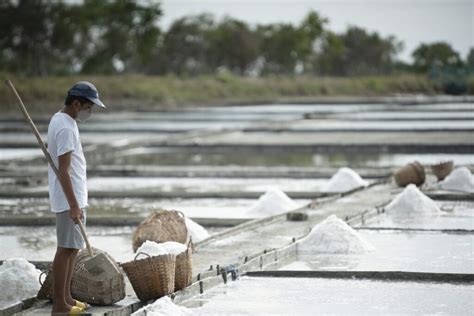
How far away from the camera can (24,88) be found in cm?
3909

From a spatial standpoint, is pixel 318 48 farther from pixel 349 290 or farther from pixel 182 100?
pixel 349 290

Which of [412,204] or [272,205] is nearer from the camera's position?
[412,204]

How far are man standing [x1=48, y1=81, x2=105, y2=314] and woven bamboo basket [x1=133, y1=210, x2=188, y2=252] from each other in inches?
64.1

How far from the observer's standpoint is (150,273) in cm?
602

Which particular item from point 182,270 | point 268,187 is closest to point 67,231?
point 182,270

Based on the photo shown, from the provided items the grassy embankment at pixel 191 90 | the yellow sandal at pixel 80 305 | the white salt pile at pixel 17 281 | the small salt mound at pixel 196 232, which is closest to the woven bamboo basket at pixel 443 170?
the small salt mound at pixel 196 232

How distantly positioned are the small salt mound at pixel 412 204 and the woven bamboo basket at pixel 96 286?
177 inches

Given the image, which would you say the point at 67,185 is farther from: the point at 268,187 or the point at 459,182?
the point at 268,187

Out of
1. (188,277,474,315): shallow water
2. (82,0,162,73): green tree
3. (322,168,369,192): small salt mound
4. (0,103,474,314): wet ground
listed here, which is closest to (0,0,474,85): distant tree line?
(82,0,162,73): green tree

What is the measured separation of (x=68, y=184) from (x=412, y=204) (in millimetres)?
5120

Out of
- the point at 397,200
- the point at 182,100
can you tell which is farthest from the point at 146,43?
the point at 397,200

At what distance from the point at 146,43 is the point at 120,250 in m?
53.5

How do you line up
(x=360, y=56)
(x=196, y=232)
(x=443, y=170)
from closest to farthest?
(x=196, y=232) → (x=443, y=170) → (x=360, y=56)

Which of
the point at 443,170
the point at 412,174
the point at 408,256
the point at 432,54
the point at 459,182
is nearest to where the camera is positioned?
the point at 408,256
